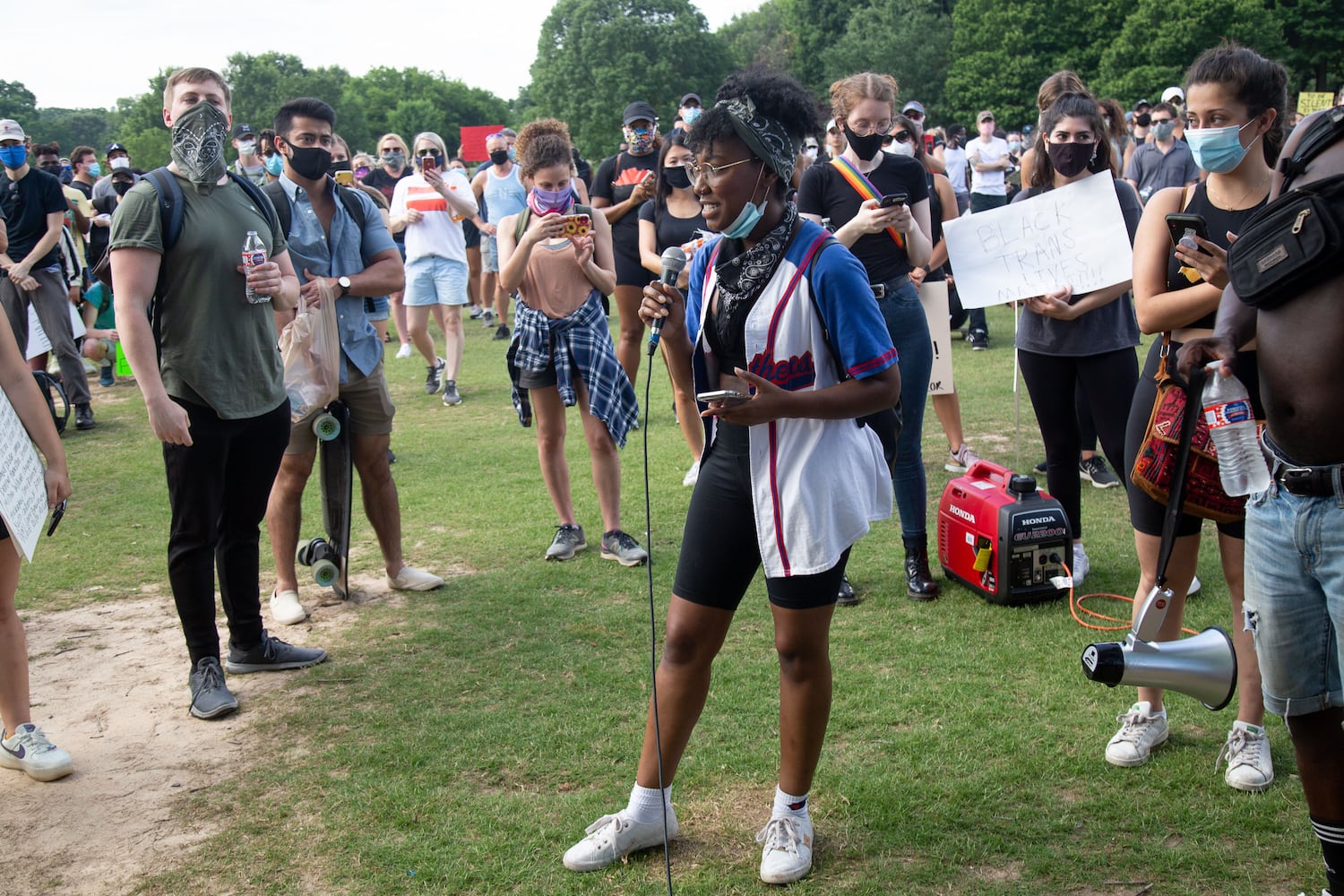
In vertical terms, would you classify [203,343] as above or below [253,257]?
below

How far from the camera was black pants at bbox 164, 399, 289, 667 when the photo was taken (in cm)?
441

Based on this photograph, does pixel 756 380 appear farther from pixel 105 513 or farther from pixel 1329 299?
pixel 105 513

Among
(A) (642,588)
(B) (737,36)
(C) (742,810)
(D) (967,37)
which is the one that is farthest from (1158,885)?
(B) (737,36)

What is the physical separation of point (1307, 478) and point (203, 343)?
381 cm

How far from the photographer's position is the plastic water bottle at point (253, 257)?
434 cm

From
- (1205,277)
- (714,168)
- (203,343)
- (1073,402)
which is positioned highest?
(714,168)

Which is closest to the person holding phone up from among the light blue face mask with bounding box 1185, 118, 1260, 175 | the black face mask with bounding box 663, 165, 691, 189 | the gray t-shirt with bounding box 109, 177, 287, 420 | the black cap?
the light blue face mask with bounding box 1185, 118, 1260, 175

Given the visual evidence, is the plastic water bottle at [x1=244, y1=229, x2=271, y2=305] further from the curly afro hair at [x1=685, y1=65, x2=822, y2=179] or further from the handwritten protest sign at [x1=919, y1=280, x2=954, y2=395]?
the handwritten protest sign at [x1=919, y1=280, x2=954, y2=395]

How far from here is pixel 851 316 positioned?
117 inches

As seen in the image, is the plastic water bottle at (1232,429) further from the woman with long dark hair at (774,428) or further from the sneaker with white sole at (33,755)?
the sneaker with white sole at (33,755)

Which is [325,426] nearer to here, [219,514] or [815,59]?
[219,514]

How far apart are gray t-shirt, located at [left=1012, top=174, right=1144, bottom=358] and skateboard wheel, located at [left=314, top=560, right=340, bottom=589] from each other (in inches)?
145

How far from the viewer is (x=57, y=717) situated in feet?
14.8

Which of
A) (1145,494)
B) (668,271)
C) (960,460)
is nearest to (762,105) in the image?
(668,271)
